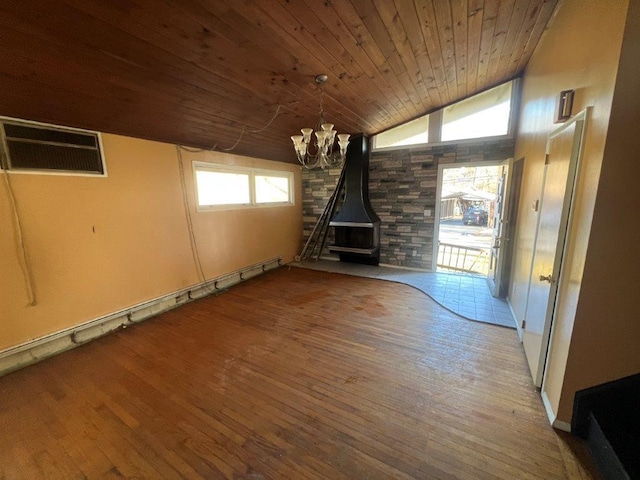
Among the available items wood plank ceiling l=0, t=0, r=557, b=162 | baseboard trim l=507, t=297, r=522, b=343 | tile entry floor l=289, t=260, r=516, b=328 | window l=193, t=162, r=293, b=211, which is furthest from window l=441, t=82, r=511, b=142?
window l=193, t=162, r=293, b=211

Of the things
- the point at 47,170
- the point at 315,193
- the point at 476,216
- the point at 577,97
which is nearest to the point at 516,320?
the point at 577,97

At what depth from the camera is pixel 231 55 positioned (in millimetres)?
1890

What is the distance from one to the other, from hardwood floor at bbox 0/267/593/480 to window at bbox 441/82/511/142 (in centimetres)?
307

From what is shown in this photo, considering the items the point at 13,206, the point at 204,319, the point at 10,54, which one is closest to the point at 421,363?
the point at 204,319

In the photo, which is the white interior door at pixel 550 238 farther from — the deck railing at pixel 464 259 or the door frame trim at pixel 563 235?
the deck railing at pixel 464 259

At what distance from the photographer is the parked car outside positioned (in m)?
7.24

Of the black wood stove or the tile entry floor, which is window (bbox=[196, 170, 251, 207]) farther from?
the tile entry floor

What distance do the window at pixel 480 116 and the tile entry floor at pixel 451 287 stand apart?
2392mm

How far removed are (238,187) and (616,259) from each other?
14.8 ft

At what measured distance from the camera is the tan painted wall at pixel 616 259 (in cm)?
121

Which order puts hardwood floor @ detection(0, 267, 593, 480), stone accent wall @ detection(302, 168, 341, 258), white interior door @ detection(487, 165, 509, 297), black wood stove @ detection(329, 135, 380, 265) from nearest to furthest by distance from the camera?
hardwood floor @ detection(0, 267, 593, 480) < white interior door @ detection(487, 165, 509, 297) < black wood stove @ detection(329, 135, 380, 265) < stone accent wall @ detection(302, 168, 341, 258)

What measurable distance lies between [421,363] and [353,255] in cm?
321

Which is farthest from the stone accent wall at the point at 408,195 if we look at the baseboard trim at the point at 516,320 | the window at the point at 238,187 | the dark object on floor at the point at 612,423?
the dark object on floor at the point at 612,423

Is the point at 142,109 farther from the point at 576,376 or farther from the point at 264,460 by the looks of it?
the point at 576,376
